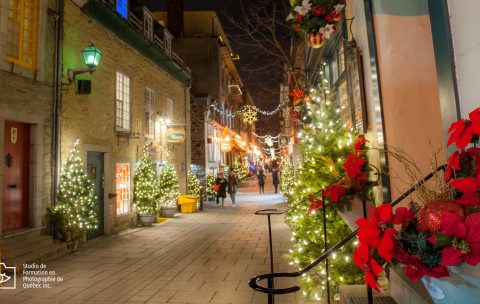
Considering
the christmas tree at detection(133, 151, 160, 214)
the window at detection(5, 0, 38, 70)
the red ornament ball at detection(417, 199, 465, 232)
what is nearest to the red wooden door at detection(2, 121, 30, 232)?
the window at detection(5, 0, 38, 70)

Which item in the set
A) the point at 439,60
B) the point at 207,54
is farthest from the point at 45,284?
the point at 207,54

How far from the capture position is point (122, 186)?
12719 mm

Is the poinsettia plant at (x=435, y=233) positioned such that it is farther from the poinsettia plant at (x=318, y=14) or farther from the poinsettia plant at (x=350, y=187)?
the poinsettia plant at (x=318, y=14)

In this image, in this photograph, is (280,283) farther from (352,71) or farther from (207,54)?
(207,54)

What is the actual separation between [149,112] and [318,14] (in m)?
10.4

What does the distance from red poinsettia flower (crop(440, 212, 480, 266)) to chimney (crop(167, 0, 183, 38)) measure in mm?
26915

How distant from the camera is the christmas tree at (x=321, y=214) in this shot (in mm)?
5027

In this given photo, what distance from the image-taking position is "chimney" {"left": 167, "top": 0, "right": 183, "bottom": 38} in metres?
26.0

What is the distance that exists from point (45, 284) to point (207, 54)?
24464mm

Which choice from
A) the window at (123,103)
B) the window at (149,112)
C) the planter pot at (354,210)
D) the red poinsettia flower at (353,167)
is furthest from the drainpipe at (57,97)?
the red poinsettia flower at (353,167)

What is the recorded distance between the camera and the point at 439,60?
11.1 ft

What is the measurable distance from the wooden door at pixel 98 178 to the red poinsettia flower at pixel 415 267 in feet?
33.2
